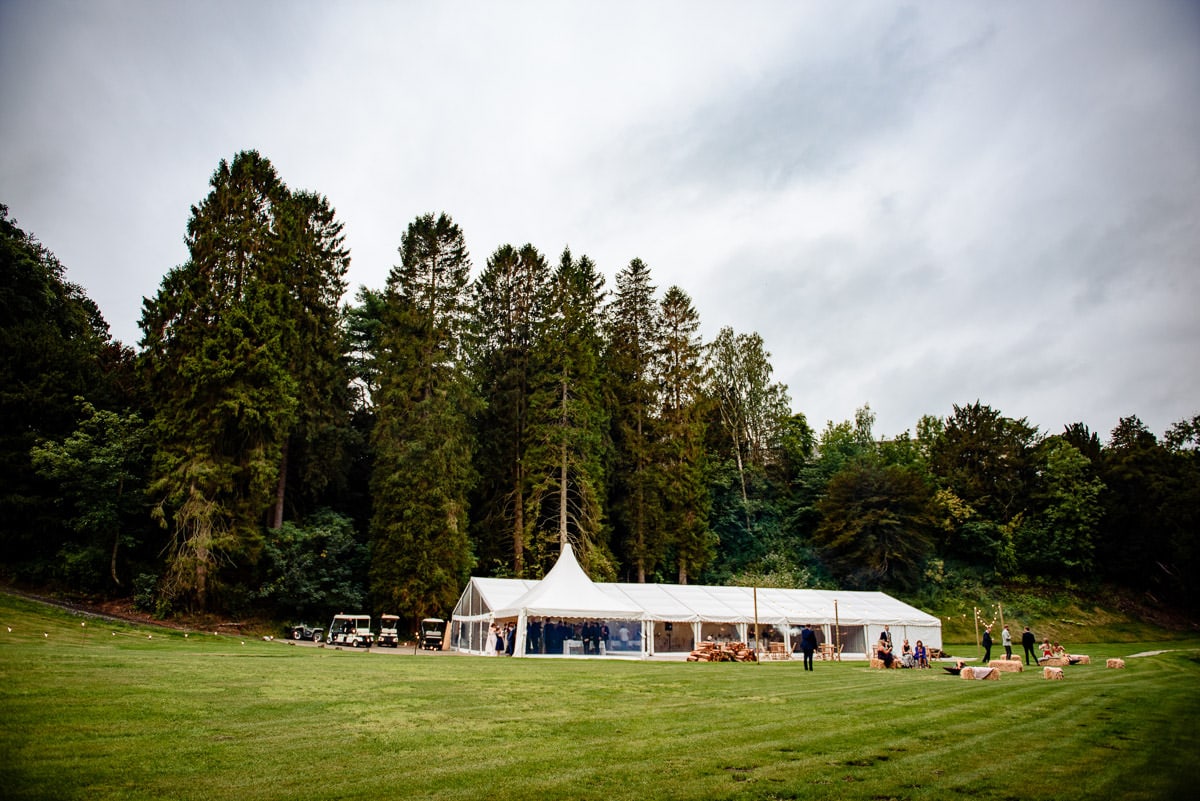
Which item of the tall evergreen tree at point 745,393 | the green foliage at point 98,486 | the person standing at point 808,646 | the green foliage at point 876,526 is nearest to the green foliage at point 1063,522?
the green foliage at point 876,526

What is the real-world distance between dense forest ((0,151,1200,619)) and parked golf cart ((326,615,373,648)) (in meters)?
1.76

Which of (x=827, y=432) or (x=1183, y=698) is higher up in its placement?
(x=827, y=432)

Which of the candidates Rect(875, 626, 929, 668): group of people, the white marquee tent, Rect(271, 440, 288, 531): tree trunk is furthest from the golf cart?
Rect(875, 626, 929, 668): group of people

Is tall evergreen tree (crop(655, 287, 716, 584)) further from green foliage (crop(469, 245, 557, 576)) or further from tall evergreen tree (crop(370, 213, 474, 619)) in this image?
tall evergreen tree (crop(370, 213, 474, 619))

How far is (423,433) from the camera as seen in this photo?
35938 millimetres

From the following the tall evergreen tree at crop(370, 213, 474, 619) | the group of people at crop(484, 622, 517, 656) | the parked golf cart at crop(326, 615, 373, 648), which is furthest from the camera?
the tall evergreen tree at crop(370, 213, 474, 619)

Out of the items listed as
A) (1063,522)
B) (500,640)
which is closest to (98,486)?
(500,640)

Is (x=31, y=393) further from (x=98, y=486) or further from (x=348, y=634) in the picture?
(x=348, y=634)

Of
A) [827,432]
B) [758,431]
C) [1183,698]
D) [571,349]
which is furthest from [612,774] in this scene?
[827,432]

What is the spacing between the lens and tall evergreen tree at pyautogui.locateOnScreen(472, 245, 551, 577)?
40.3 m

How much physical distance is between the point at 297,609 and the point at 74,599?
28.5ft

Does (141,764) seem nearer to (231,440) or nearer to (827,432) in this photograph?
(231,440)

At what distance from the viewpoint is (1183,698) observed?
13492 millimetres

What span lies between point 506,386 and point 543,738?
35426 millimetres
